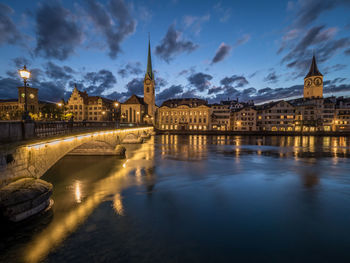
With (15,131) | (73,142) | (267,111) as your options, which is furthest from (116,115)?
(15,131)

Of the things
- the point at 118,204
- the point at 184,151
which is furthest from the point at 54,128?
the point at 184,151

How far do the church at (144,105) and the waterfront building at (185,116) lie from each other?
8.07 m

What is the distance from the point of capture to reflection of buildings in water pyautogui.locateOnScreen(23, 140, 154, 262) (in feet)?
25.2

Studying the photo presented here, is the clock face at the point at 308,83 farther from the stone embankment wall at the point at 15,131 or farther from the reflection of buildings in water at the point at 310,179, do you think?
the stone embankment wall at the point at 15,131

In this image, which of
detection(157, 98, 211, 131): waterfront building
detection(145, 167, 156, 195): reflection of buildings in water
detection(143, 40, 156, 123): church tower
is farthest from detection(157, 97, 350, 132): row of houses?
detection(145, 167, 156, 195): reflection of buildings in water

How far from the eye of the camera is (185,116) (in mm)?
95125

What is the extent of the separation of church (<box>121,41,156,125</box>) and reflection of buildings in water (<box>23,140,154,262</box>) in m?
74.6

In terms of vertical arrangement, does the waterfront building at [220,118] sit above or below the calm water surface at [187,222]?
above

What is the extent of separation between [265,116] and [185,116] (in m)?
40.2

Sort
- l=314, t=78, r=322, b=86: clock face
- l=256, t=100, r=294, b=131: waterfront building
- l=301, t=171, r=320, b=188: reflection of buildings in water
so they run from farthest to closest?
l=314, t=78, r=322, b=86: clock face, l=256, t=100, r=294, b=131: waterfront building, l=301, t=171, r=320, b=188: reflection of buildings in water

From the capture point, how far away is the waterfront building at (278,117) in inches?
3482

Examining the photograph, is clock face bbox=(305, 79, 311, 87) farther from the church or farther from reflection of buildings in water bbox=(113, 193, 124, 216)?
reflection of buildings in water bbox=(113, 193, 124, 216)

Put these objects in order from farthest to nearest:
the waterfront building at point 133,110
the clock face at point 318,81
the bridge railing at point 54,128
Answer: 1. the clock face at point 318,81
2. the waterfront building at point 133,110
3. the bridge railing at point 54,128

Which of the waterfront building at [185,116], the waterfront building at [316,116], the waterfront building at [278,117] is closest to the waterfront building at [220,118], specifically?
the waterfront building at [185,116]
